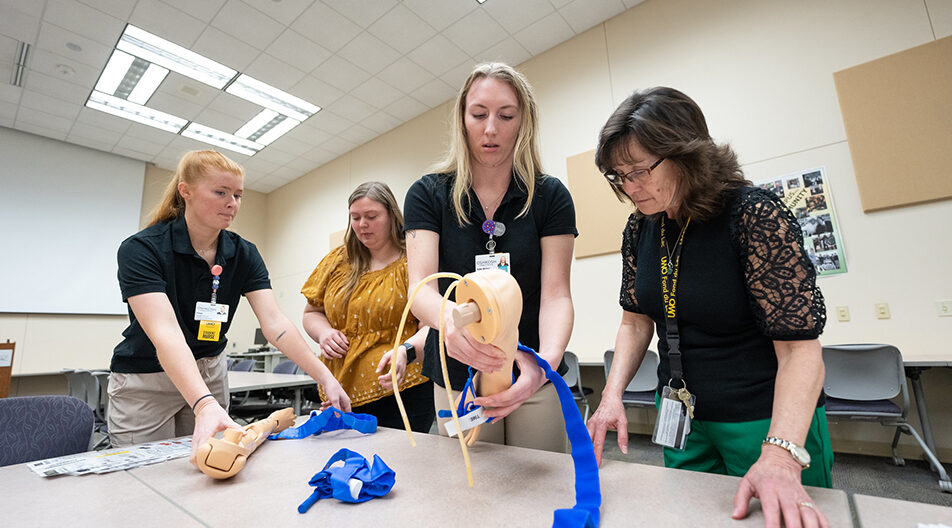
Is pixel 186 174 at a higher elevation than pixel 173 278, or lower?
higher

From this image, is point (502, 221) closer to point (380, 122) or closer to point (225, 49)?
point (225, 49)

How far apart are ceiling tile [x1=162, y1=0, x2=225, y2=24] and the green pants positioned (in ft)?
15.8

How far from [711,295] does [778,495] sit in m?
0.39

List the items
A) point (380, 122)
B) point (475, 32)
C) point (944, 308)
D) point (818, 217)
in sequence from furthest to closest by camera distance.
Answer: point (380, 122) → point (475, 32) → point (818, 217) → point (944, 308)

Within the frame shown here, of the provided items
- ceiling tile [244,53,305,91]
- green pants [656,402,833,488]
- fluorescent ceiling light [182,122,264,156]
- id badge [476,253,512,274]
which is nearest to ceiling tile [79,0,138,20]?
ceiling tile [244,53,305,91]

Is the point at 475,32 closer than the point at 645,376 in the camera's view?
No

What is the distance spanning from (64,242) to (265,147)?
9.50ft

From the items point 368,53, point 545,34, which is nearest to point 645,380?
point 545,34

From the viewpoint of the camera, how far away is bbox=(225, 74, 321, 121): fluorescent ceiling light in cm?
505

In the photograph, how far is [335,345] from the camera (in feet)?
5.11

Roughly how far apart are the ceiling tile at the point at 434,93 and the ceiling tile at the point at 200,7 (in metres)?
2.16

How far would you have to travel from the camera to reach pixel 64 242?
589 centimetres

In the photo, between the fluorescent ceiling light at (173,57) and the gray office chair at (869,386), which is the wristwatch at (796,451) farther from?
the fluorescent ceiling light at (173,57)

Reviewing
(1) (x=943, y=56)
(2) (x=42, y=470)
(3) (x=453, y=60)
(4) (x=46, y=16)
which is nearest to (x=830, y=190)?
(1) (x=943, y=56)
